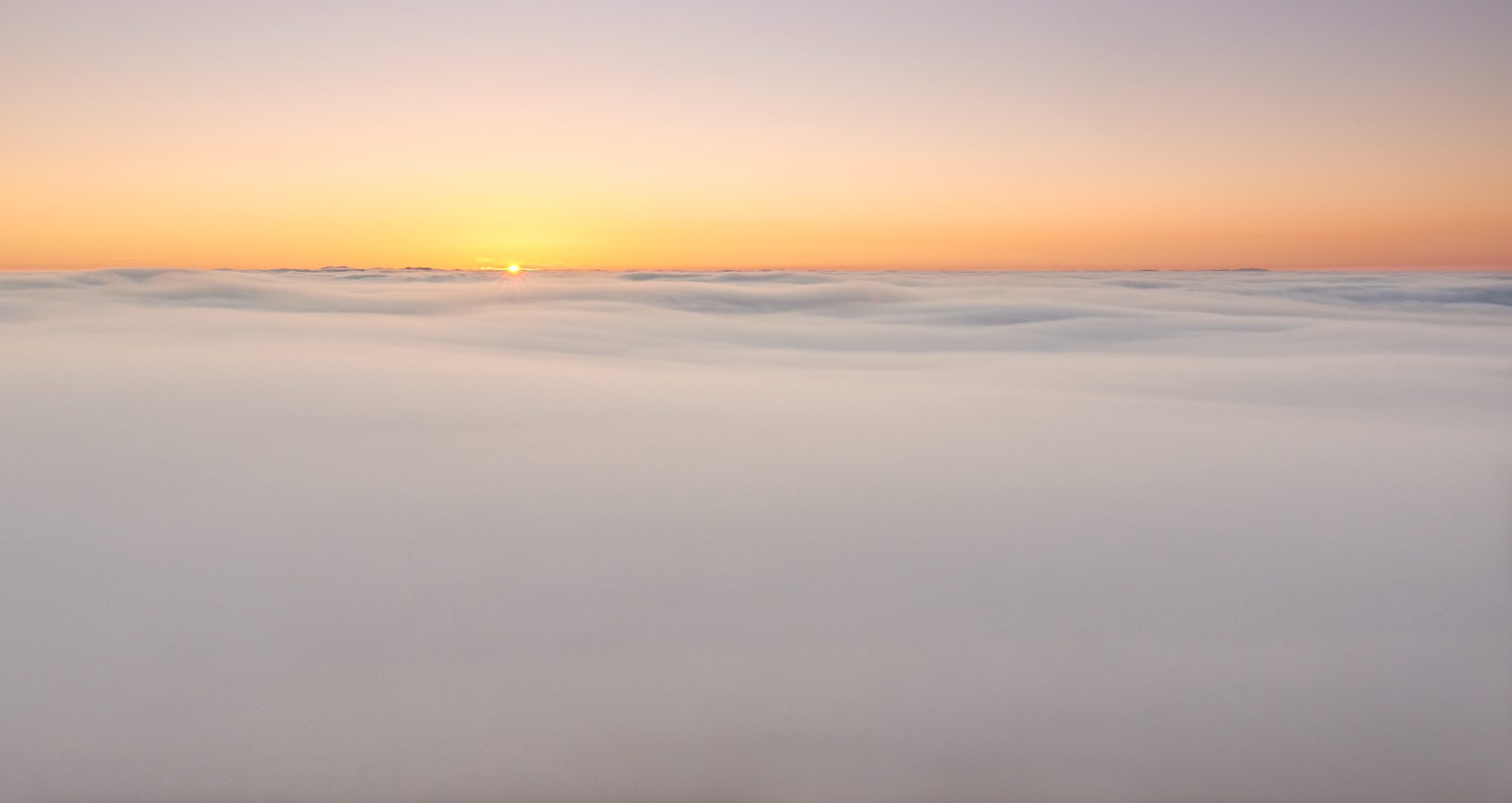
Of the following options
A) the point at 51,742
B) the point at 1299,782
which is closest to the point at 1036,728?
the point at 1299,782

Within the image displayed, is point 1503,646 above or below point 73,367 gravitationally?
below

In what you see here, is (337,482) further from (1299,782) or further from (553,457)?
(1299,782)

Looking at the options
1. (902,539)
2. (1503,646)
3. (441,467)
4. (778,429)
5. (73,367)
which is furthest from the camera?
(73,367)

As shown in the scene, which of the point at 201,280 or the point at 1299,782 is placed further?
the point at 201,280

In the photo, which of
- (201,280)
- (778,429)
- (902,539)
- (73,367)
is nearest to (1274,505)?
(902,539)

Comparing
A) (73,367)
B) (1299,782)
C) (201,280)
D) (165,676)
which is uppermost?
(201,280)

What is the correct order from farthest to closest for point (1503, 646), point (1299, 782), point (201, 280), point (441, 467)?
point (201, 280) < point (441, 467) < point (1503, 646) < point (1299, 782)
